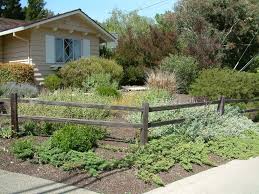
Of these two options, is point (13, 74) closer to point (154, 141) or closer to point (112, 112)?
point (112, 112)

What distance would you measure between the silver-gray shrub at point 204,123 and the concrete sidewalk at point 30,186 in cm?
347

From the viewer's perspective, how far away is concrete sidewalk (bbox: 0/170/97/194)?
6191mm

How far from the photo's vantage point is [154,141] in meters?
8.71

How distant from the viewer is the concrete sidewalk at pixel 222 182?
21.8 ft

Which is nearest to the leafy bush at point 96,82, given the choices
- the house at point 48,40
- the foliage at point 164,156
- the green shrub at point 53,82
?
the green shrub at point 53,82

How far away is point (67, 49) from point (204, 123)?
514 inches

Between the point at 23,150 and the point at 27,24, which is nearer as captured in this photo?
the point at 23,150

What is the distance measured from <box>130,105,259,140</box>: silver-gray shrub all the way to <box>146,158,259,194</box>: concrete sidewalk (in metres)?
1.58

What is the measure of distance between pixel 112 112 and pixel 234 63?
48.2 feet

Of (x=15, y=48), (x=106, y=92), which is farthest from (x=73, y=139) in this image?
(x=15, y=48)

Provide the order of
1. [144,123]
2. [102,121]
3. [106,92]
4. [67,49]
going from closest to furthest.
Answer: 1. [144,123]
2. [102,121]
3. [106,92]
4. [67,49]

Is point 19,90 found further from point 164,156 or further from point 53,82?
point 164,156

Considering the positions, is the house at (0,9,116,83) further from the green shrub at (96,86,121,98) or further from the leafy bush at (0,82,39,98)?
the green shrub at (96,86,121,98)

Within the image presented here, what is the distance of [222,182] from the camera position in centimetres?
718
